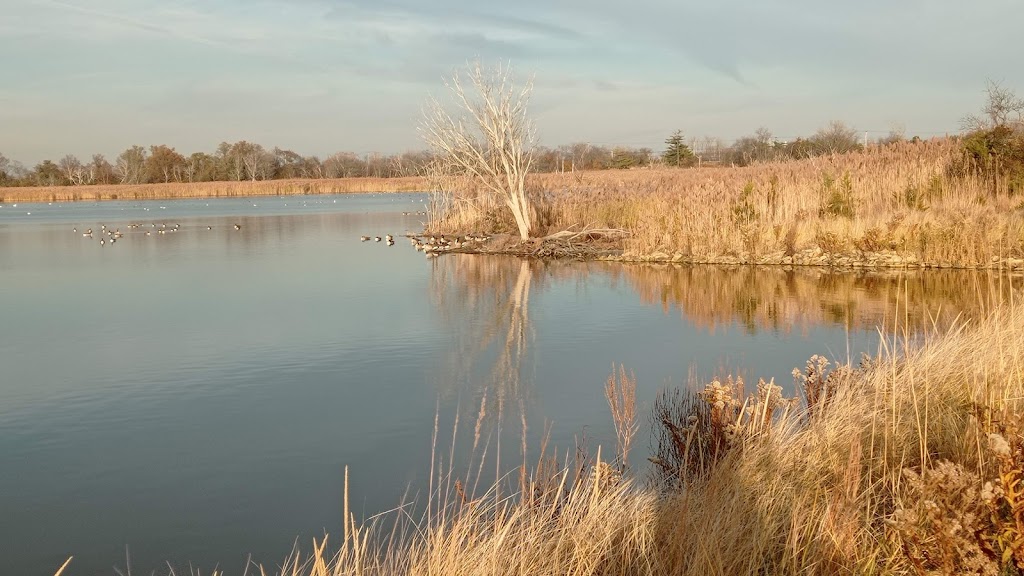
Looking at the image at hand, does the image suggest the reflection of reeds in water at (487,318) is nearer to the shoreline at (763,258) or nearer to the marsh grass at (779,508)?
the shoreline at (763,258)

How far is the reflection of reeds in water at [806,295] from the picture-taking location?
33.1 feet

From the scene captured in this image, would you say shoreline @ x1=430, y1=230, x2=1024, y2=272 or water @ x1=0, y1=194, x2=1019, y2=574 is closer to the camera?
water @ x1=0, y1=194, x2=1019, y2=574

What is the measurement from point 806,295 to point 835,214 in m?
4.87

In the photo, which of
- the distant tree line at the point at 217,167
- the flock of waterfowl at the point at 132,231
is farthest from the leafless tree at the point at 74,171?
the flock of waterfowl at the point at 132,231

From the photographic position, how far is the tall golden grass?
14180 millimetres

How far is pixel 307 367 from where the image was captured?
8.32 meters

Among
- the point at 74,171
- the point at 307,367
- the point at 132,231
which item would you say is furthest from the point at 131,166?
the point at 307,367

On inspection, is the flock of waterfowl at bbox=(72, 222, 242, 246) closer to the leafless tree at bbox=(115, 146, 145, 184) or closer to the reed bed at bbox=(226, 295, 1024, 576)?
the reed bed at bbox=(226, 295, 1024, 576)

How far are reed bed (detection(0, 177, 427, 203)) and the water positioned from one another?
38535 mm

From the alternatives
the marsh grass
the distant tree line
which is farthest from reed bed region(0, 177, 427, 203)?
the marsh grass

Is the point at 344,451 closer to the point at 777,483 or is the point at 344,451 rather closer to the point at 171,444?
the point at 171,444

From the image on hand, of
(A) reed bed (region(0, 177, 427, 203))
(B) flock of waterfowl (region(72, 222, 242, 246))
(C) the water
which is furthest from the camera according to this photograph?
(A) reed bed (region(0, 177, 427, 203))

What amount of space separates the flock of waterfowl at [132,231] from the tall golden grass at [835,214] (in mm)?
12310

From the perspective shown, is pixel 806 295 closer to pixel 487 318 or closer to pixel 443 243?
pixel 487 318
